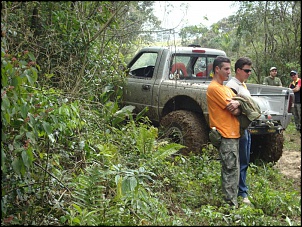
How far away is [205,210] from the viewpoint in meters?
4.77

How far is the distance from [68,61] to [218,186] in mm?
2940

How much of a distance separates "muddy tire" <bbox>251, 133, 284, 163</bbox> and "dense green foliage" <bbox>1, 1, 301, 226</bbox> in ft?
0.58

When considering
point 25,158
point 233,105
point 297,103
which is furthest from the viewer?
point 297,103

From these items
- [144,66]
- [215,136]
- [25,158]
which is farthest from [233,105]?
[144,66]

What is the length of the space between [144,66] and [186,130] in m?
1.93

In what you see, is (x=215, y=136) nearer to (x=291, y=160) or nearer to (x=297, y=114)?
(x=291, y=160)

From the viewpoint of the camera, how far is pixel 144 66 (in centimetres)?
883

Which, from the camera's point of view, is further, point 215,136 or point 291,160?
point 291,160

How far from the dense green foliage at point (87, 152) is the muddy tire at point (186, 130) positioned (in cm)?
26

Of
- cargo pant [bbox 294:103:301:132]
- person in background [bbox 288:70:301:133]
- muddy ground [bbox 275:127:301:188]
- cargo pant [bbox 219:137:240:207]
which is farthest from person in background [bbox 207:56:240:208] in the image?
cargo pant [bbox 294:103:301:132]

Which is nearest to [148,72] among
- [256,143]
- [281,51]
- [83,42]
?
[83,42]

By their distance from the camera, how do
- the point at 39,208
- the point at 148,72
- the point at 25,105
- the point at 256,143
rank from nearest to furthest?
the point at 25,105 < the point at 39,208 < the point at 256,143 < the point at 148,72

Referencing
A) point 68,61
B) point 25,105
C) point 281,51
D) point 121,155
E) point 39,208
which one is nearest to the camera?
point 25,105

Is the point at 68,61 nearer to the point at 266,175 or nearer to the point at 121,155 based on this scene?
the point at 121,155
